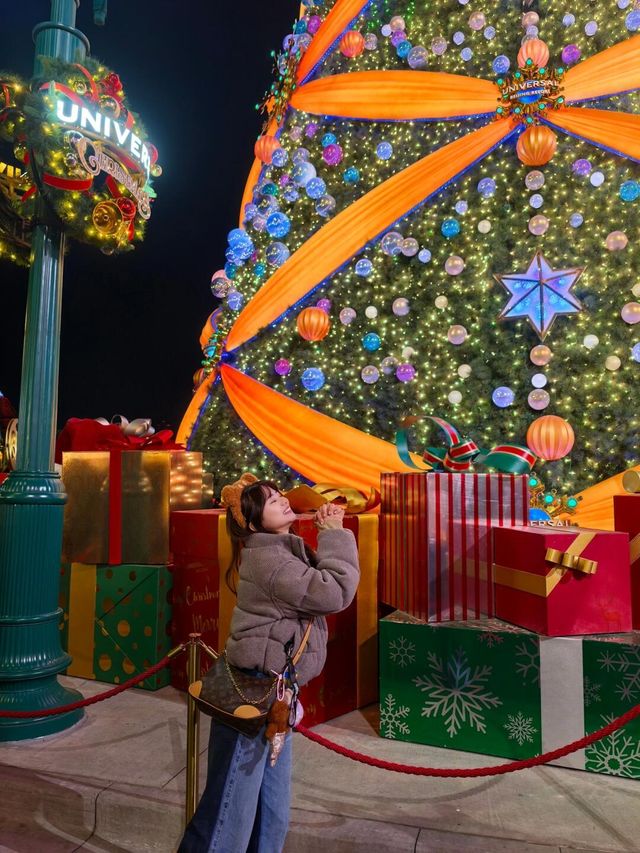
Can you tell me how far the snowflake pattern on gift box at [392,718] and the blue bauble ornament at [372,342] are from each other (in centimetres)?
385

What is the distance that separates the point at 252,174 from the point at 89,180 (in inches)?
177

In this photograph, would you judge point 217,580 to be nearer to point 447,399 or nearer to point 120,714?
point 120,714

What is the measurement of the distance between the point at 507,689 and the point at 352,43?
677cm

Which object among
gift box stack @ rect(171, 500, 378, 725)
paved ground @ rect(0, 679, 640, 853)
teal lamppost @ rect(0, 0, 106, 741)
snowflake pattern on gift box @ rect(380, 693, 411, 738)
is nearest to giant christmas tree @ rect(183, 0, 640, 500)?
gift box stack @ rect(171, 500, 378, 725)

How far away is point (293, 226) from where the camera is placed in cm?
676

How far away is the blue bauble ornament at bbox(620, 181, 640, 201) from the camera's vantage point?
533 centimetres

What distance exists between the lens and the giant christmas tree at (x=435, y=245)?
540 cm

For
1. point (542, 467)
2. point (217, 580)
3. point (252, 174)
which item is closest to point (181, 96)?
point (252, 174)

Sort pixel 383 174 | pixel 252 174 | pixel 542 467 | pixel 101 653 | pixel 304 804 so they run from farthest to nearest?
pixel 252 174, pixel 383 174, pixel 542 467, pixel 101 653, pixel 304 804

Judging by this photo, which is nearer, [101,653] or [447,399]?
[101,653]

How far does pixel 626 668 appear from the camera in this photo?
2.53 m

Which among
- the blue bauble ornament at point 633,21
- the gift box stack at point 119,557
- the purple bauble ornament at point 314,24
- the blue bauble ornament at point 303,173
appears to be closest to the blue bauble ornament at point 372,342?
the blue bauble ornament at point 303,173

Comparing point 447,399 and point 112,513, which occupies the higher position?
point 447,399

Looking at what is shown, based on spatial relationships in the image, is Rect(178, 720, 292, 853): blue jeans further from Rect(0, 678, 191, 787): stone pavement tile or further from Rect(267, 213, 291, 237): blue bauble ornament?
Rect(267, 213, 291, 237): blue bauble ornament
